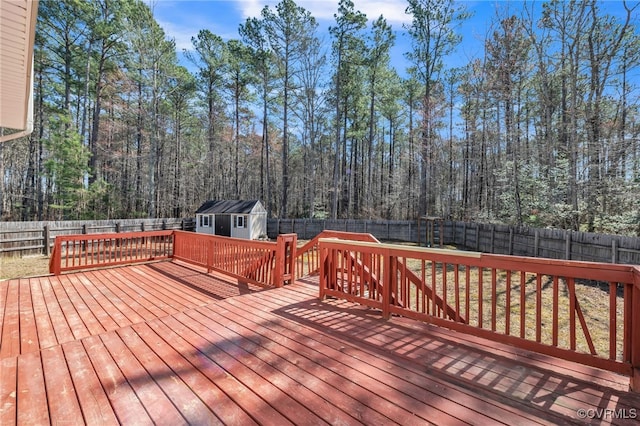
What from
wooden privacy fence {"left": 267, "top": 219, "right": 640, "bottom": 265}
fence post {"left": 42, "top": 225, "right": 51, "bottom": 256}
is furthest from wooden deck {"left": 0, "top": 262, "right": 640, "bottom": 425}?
fence post {"left": 42, "top": 225, "right": 51, "bottom": 256}

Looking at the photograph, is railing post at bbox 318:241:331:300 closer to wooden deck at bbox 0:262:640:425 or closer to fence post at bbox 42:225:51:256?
wooden deck at bbox 0:262:640:425

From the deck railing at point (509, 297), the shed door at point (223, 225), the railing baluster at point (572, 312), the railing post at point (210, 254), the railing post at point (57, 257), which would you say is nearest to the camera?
the deck railing at point (509, 297)

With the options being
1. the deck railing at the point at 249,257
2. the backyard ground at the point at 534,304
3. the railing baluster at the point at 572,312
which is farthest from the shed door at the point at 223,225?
the railing baluster at the point at 572,312

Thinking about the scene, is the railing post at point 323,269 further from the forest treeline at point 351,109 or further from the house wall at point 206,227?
the house wall at point 206,227

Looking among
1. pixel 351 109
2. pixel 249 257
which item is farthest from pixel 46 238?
pixel 351 109

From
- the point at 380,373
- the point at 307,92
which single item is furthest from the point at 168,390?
the point at 307,92

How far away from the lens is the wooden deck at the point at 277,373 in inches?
65.0

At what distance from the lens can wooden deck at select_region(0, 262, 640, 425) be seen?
1.65 m

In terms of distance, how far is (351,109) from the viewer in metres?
20.3

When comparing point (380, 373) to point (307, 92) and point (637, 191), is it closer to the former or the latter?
point (637, 191)

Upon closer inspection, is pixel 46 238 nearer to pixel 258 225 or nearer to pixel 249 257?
pixel 258 225

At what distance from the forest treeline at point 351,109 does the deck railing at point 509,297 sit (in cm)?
587

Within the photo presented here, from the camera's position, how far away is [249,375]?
205cm

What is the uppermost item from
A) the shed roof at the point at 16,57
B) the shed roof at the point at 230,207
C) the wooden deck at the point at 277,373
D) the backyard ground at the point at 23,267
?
the shed roof at the point at 16,57
